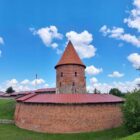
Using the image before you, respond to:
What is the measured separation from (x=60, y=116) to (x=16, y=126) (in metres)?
6.97

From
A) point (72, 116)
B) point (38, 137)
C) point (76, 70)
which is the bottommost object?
point (38, 137)

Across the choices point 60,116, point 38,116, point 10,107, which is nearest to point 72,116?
point 60,116

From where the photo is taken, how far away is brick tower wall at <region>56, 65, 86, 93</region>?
33594 millimetres

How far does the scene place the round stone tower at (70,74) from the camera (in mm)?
33594

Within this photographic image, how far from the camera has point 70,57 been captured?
3406 centimetres

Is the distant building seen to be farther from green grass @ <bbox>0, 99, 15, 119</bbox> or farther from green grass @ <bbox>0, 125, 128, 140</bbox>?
green grass @ <bbox>0, 99, 15, 119</bbox>

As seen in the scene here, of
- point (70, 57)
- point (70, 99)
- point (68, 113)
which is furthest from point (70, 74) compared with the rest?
point (68, 113)

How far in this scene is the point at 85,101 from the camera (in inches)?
1072

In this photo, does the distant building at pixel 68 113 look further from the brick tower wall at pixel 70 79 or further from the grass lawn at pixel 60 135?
the brick tower wall at pixel 70 79

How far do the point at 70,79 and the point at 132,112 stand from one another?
1249 cm

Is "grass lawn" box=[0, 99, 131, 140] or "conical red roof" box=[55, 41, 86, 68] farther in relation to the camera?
"conical red roof" box=[55, 41, 86, 68]

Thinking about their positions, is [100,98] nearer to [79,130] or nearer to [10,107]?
A: [79,130]

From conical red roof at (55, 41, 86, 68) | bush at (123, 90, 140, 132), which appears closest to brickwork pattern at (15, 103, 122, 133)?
bush at (123, 90, 140, 132)

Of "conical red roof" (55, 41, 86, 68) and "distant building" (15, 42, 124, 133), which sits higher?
"conical red roof" (55, 41, 86, 68)
